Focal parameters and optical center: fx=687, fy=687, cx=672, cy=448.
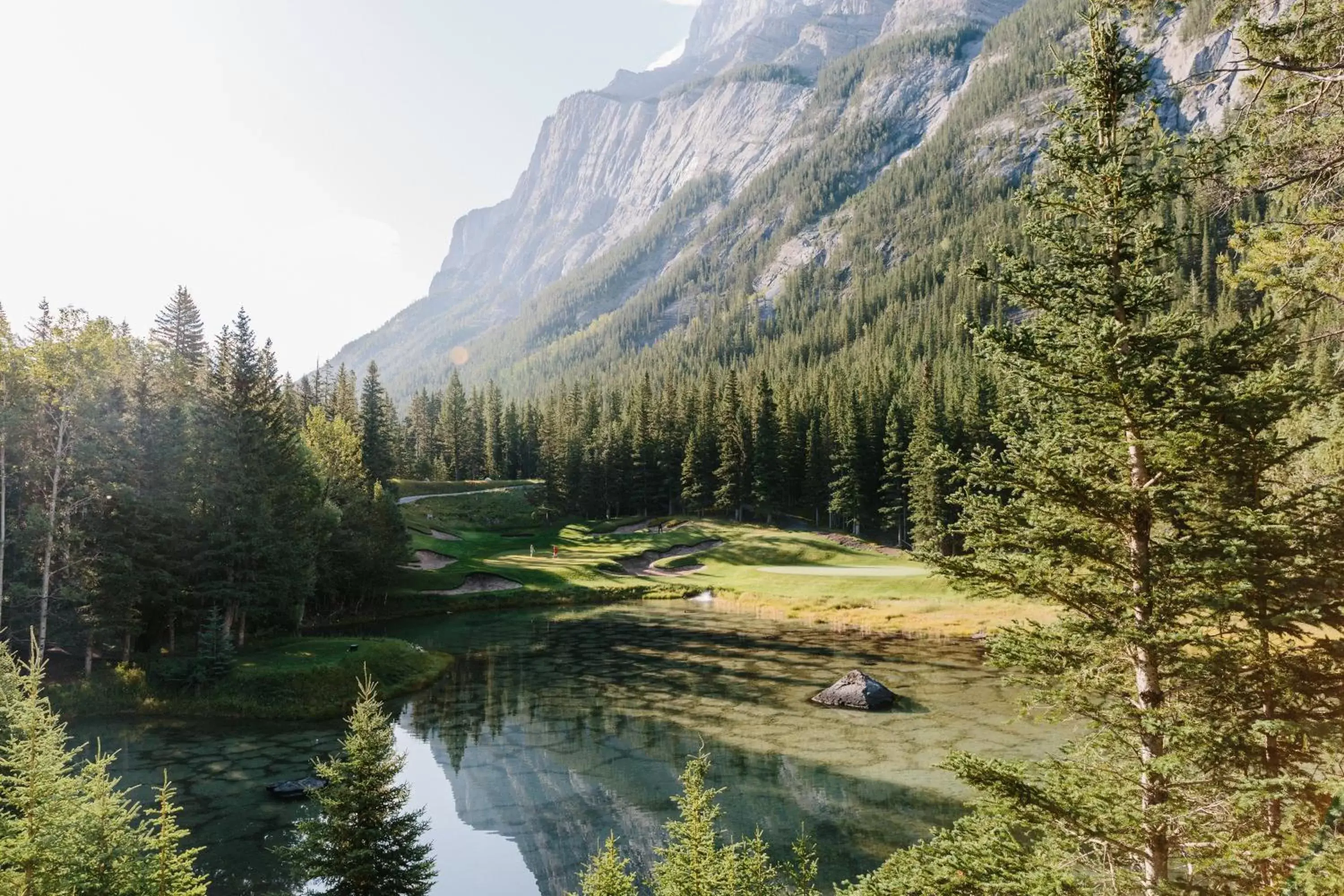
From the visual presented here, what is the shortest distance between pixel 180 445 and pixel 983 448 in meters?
43.1

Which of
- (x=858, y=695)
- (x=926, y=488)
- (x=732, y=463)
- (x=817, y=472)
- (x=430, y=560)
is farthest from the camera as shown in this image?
(x=817, y=472)

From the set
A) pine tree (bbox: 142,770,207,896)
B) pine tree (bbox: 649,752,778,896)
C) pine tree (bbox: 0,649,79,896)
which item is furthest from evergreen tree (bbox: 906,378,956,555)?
pine tree (bbox: 0,649,79,896)

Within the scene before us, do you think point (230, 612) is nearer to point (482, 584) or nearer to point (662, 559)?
point (482, 584)

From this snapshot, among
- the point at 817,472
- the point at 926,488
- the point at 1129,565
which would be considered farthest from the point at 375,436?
the point at 1129,565

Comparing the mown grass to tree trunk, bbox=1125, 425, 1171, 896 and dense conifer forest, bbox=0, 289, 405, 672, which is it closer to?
dense conifer forest, bbox=0, 289, 405, 672

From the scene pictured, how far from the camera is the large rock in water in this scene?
31828 millimetres

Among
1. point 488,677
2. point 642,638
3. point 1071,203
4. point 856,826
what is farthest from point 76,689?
point 1071,203

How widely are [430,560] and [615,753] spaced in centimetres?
5024

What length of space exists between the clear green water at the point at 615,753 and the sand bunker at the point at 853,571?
1622 centimetres

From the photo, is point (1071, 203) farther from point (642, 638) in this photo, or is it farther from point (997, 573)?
point (642, 638)

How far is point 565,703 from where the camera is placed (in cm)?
3459

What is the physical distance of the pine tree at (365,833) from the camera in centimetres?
1430

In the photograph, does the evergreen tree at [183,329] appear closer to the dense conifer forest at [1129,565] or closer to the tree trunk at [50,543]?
the tree trunk at [50,543]

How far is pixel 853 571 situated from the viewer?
65.9 metres
